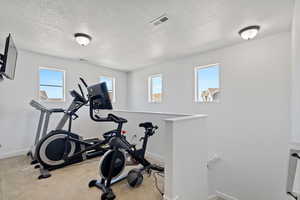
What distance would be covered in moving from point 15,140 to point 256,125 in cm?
563

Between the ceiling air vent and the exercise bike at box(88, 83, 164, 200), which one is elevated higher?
the ceiling air vent

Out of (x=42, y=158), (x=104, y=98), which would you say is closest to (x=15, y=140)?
(x=42, y=158)

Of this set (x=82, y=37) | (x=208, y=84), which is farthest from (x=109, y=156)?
(x=208, y=84)

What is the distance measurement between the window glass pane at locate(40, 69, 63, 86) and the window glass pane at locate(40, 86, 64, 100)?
0.46 feet

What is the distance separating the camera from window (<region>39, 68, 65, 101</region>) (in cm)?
397

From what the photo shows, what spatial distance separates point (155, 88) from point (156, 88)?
0.06 m

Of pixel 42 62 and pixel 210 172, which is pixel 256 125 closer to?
pixel 210 172

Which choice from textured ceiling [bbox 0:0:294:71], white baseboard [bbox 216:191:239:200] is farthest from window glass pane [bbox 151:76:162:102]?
white baseboard [bbox 216:191:239:200]

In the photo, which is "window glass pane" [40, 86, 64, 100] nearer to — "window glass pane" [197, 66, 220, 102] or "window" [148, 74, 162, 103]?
"window" [148, 74, 162, 103]

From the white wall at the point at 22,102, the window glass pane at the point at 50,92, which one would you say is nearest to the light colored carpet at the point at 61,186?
the white wall at the point at 22,102

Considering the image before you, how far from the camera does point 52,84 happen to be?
414 centimetres

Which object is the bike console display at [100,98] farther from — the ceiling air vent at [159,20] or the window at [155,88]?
the window at [155,88]

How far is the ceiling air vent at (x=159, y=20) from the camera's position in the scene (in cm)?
234

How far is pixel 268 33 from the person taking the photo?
9.62 feet
